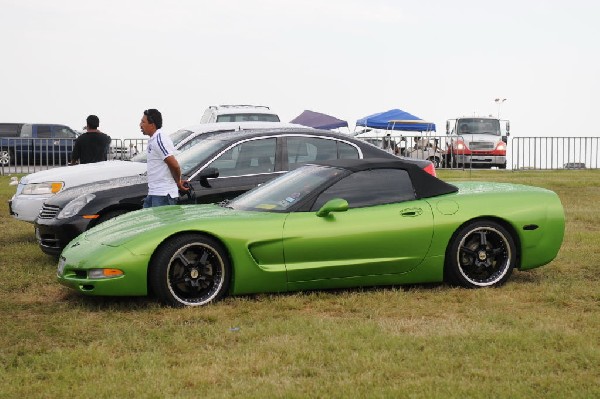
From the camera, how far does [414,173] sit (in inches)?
343

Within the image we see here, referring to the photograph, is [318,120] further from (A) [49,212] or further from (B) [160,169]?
(B) [160,169]

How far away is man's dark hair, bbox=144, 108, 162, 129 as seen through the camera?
32.9 ft

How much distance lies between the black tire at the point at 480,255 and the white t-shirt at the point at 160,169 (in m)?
3.03

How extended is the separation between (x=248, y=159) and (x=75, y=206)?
6.36ft

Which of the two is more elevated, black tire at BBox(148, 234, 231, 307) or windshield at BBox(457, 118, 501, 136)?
windshield at BBox(457, 118, 501, 136)

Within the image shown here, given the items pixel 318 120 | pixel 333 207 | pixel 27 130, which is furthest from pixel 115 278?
pixel 27 130

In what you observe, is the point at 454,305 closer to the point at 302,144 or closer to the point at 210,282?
the point at 210,282

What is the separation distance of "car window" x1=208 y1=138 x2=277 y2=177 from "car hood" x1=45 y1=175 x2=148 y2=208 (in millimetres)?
897

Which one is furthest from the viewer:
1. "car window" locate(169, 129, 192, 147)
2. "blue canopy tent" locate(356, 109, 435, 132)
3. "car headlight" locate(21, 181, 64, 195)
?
"blue canopy tent" locate(356, 109, 435, 132)

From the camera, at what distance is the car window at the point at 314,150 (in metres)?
Result: 10.9

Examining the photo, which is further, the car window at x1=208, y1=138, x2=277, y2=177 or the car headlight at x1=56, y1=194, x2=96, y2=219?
the car window at x1=208, y1=138, x2=277, y2=177

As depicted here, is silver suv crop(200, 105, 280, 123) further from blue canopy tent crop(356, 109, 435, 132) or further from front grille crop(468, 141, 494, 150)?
blue canopy tent crop(356, 109, 435, 132)

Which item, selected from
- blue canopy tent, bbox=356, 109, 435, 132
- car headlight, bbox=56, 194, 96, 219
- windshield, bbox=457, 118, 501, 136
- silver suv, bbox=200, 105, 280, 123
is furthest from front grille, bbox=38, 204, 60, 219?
blue canopy tent, bbox=356, 109, 435, 132

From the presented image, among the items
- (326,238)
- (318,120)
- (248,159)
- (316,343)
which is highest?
(318,120)
